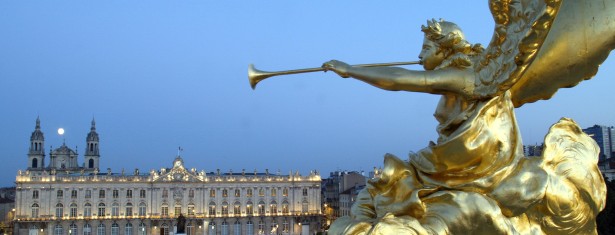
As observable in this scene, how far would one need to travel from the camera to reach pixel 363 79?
505cm

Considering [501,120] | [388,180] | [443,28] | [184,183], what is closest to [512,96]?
[501,120]

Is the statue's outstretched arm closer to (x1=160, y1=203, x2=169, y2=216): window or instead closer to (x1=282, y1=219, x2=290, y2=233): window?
(x1=160, y1=203, x2=169, y2=216): window

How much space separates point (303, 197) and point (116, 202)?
55.8ft

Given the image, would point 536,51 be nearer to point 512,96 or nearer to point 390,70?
point 512,96

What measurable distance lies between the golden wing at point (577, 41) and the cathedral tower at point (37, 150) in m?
70.3

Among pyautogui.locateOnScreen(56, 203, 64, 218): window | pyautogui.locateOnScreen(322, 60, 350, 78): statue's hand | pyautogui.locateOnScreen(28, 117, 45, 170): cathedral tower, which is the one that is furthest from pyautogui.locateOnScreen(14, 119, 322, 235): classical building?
pyautogui.locateOnScreen(322, 60, 350, 78): statue's hand

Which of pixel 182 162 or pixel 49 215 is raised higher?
pixel 182 162

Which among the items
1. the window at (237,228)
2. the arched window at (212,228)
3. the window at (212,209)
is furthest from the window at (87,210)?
the window at (237,228)

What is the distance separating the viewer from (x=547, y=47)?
16.7 ft

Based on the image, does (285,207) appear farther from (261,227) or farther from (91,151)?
(91,151)

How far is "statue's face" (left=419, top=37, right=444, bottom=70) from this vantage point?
17.4ft

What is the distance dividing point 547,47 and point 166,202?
54269mm

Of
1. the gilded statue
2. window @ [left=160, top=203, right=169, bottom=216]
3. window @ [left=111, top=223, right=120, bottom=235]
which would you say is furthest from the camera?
window @ [left=160, top=203, right=169, bottom=216]

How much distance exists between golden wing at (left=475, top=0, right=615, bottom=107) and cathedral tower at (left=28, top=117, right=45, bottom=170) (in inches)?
2762
